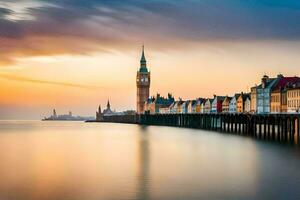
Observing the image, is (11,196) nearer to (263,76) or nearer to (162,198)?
(162,198)

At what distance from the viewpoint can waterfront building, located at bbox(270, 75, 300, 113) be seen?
11200 centimetres

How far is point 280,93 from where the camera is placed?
4503 inches

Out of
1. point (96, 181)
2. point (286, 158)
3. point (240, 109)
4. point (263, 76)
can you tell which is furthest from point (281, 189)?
point (240, 109)

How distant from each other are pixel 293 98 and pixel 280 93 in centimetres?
1037

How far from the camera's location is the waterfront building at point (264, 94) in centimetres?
12225

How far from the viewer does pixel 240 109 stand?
149125mm

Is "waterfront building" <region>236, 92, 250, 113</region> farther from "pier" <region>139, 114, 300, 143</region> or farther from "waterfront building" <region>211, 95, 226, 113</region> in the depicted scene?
"waterfront building" <region>211, 95, 226, 113</region>

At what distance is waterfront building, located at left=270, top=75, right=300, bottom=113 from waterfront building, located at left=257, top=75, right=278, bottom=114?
166 cm

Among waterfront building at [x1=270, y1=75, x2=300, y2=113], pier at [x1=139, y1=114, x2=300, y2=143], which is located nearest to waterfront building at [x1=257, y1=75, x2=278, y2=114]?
waterfront building at [x1=270, y1=75, x2=300, y2=113]

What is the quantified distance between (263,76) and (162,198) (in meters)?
105

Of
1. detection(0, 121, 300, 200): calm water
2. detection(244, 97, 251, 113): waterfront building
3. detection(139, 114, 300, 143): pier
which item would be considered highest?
detection(244, 97, 251, 113): waterfront building

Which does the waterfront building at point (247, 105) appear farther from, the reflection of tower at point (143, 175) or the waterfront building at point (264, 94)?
the reflection of tower at point (143, 175)

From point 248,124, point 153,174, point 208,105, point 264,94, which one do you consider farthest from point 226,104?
point 153,174

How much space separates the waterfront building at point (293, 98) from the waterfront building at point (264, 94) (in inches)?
526
